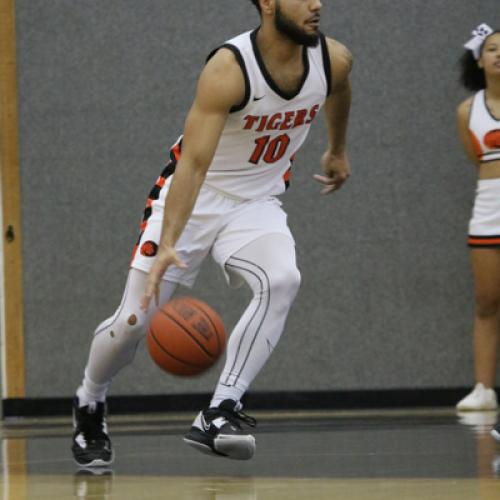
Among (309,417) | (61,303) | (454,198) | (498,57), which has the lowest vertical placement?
(309,417)

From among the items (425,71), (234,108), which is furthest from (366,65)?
(234,108)

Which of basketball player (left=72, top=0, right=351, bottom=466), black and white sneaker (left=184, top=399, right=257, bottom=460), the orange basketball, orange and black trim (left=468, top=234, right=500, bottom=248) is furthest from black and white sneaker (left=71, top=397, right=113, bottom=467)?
orange and black trim (left=468, top=234, right=500, bottom=248)

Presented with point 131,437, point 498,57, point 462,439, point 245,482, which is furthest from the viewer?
point 498,57

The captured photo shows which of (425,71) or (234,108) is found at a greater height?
(425,71)

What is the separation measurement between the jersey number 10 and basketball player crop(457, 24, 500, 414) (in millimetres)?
2835

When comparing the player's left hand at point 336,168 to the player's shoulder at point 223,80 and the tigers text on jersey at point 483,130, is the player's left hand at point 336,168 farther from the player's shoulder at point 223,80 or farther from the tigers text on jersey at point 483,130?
the tigers text on jersey at point 483,130

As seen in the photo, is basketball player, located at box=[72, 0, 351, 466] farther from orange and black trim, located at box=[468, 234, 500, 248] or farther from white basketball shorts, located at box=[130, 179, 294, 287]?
orange and black trim, located at box=[468, 234, 500, 248]

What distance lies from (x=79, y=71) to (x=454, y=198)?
2.59 metres

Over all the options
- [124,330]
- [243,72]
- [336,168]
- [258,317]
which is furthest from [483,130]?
[124,330]

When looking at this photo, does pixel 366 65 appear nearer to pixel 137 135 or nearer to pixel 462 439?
pixel 137 135

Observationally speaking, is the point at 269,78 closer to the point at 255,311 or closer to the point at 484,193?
the point at 255,311

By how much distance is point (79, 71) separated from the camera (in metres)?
8.49

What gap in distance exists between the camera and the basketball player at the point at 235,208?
188 inches

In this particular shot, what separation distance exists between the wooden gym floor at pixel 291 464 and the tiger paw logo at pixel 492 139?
1577 mm
